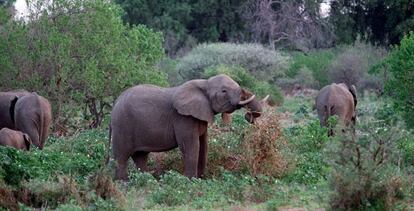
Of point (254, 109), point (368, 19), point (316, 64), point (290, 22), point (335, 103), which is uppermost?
point (254, 109)

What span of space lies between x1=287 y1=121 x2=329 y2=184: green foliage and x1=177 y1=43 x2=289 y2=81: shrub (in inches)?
857

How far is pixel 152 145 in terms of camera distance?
1441 centimetres

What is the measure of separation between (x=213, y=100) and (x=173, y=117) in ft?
2.35

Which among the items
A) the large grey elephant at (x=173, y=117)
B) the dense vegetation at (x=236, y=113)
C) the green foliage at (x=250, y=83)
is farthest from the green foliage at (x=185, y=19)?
the large grey elephant at (x=173, y=117)

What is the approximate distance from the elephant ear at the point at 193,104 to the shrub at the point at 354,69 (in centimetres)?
2631

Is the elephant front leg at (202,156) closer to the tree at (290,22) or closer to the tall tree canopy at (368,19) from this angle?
the tall tree canopy at (368,19)

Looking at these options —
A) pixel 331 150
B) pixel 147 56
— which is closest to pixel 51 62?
pixel 147 56

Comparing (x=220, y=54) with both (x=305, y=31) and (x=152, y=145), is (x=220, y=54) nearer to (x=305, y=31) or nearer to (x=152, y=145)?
(x=305, y=31)

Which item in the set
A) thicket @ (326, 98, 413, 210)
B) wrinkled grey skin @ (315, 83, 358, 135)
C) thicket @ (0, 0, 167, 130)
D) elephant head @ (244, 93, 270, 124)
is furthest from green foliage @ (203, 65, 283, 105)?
thicket @ (326, 98, 413, 210)

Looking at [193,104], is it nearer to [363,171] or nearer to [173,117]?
[173,117]

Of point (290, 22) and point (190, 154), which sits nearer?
point (190, 154)

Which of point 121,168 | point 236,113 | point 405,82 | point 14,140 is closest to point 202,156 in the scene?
point 121,168

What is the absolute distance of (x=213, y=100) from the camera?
1406 cm

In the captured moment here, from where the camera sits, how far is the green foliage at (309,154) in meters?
13.6
